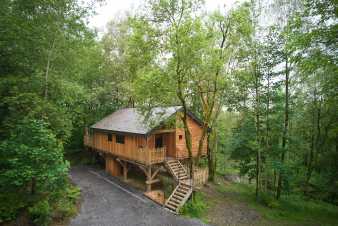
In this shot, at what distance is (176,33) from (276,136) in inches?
359

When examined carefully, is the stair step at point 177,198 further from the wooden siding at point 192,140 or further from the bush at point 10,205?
the bush at point 10,205

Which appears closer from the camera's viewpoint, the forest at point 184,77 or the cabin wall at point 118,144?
the forest at point 184,77

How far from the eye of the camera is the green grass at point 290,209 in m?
11.2

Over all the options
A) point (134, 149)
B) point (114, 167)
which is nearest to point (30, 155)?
point (134, 149)

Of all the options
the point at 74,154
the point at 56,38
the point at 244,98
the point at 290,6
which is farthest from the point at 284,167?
the point at 74,154

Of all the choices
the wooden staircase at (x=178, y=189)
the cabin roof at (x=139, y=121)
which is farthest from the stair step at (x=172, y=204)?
the cabin roof at (x=139, y=121)

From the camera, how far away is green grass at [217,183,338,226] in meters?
11.2

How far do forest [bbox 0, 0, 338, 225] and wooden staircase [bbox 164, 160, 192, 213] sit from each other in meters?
2.22

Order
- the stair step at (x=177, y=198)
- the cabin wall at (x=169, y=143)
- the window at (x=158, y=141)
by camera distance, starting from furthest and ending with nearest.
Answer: the window at (x=158, y=141), the cabin wall at (x=169, y=143), the stair step at (x=177, y=198)

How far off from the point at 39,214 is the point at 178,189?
6.94 meters

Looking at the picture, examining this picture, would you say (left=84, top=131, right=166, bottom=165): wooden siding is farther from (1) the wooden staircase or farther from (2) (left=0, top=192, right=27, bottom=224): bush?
(2) (left=0, top=192, right=27, bottom=224): bush

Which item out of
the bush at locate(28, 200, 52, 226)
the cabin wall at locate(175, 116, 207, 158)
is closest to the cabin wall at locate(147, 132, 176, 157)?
the cabin wall at locate(175, 116, 207, 158)

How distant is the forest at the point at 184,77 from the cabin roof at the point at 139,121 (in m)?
1.29

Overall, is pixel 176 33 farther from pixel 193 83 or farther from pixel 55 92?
pixel 55 92
